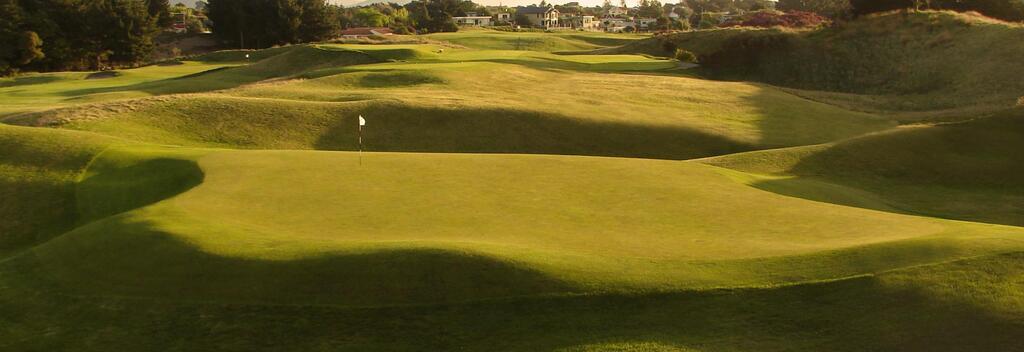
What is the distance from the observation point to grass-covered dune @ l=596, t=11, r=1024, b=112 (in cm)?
4312

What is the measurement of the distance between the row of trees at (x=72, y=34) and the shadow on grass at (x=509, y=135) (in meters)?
40.4

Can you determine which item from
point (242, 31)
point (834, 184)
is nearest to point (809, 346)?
point (834, 184)

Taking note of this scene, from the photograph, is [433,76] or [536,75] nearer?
[433,76]

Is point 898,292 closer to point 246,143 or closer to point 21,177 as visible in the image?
point 21,177

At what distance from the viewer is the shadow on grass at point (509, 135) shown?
29078mm

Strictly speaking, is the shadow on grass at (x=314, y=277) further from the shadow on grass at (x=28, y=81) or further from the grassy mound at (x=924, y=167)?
the shadow on grass at (x=28, y=81)

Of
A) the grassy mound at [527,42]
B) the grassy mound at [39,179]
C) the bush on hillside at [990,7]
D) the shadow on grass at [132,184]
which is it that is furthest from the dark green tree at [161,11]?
the shadow on grass at [132,184]

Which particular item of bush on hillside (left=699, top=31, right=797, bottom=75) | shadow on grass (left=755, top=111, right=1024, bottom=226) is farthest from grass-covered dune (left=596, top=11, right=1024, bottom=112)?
shadow on grass (left=755, top=111, right=1024, bottom=226)

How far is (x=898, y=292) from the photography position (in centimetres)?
952

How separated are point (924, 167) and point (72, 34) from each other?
6348 cm

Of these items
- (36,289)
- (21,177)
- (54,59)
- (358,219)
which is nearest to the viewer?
(36,289)

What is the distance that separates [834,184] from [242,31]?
7872 cm

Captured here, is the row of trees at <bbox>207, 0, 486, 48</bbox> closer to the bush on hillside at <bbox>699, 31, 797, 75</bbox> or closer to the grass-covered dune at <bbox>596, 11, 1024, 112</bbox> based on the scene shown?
the grass-covered dune at <bbox>596, 11, 1024, 112</bbox>

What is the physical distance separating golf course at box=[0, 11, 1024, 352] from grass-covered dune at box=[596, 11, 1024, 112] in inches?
641
